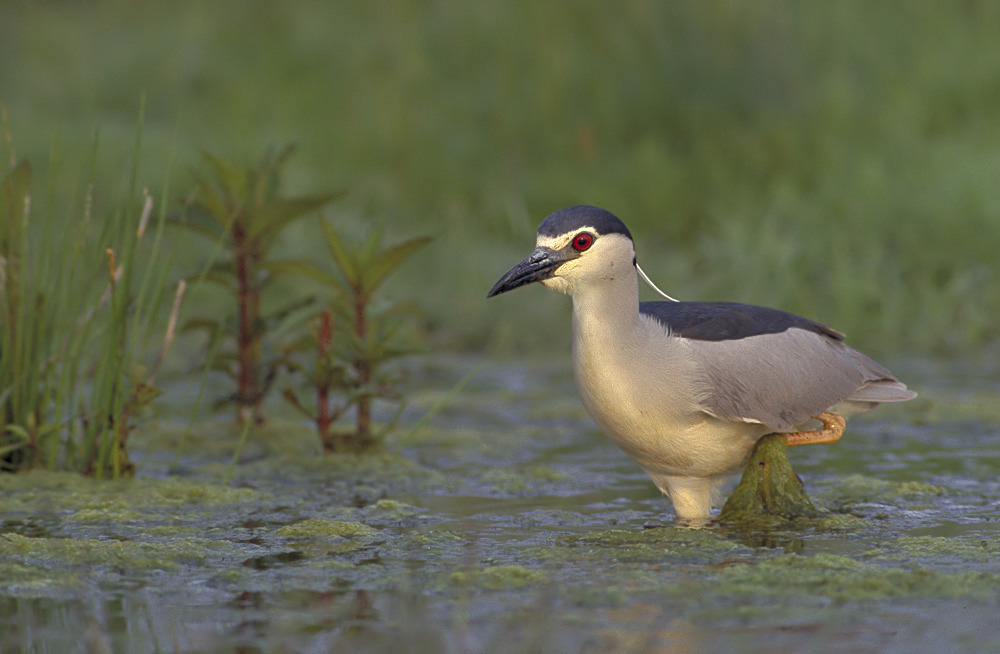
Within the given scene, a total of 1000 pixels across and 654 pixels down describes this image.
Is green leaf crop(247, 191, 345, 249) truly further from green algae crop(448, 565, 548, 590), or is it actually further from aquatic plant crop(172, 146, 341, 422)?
green algae crop(448, 565, 548, 590)

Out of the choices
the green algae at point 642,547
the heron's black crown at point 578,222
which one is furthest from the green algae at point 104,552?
the heron's black crown at point 578,222

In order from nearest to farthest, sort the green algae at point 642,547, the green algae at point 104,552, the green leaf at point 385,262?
the green algae at point 104,552, the green algae at point 642,547, the green leaf at point 385,262

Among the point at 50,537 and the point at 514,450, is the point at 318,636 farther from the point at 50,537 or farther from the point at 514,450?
the point at 514,450

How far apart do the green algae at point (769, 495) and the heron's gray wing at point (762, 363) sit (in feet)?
0.46

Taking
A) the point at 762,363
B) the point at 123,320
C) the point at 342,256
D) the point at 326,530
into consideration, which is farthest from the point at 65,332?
the point at 762,363

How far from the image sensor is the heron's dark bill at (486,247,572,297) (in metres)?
4.73

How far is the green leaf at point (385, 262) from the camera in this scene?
18.7ft

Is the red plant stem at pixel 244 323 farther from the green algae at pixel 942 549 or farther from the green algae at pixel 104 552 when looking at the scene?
the green algae at pixel 942 549

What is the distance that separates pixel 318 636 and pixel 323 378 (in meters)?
2.47

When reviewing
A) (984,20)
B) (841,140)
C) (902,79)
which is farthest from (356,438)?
(984,20)

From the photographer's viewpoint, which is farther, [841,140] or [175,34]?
[175,34]

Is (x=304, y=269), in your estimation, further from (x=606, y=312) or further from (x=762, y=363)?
(x=762, y=363)

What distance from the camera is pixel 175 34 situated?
15.0 metres

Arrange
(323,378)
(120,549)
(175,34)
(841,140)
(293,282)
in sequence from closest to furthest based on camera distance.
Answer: (120,549) → (323,378) → (293,282) → (841,140) → (175,34)
